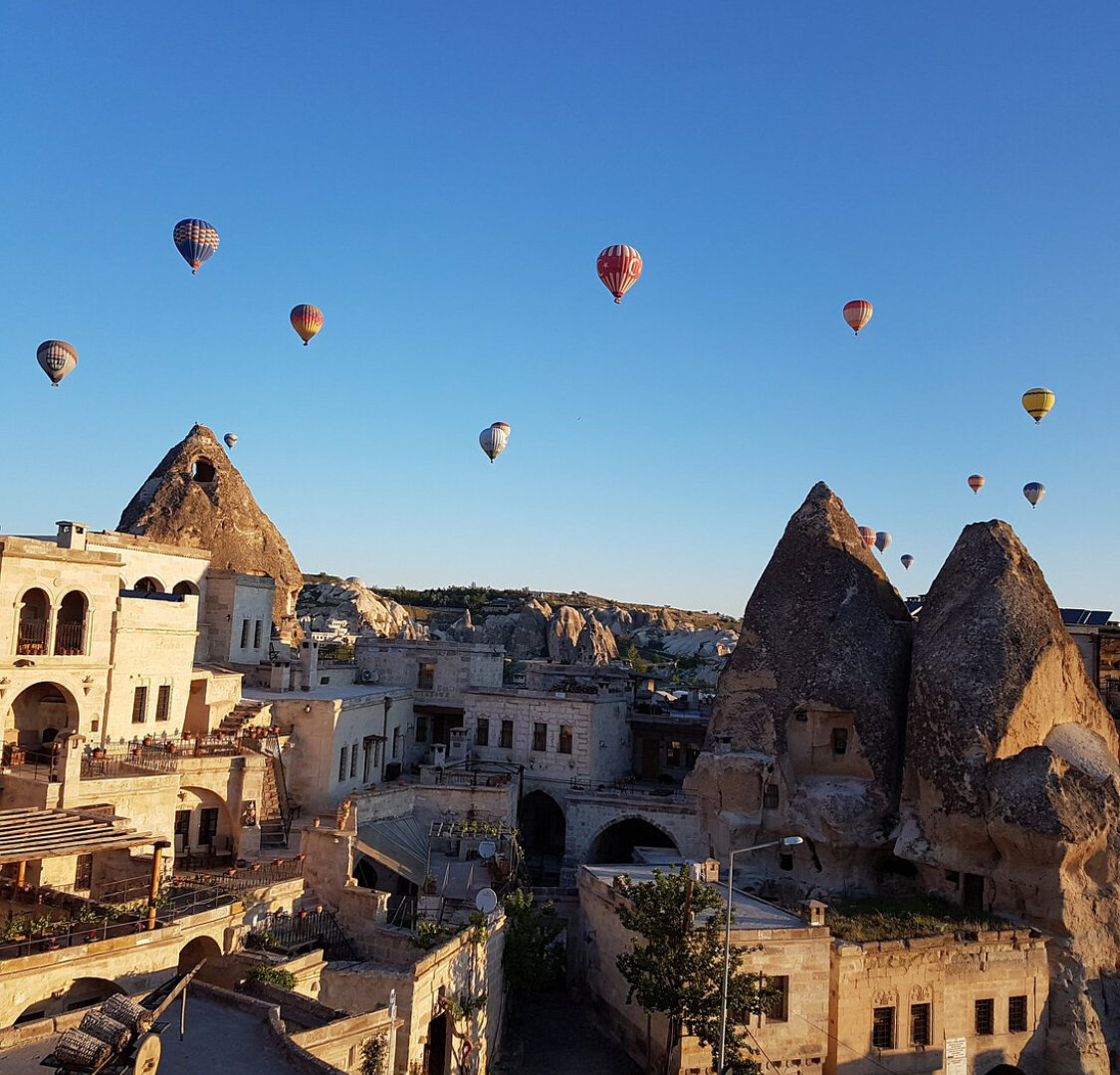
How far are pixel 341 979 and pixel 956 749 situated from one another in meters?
22.9

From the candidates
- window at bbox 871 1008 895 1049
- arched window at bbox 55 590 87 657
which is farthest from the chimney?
window at bbox 871 1008 895 1049

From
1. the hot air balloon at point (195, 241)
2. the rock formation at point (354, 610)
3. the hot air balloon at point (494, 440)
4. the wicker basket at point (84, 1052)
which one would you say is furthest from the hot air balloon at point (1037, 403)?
the rock formation at point (354, 610)

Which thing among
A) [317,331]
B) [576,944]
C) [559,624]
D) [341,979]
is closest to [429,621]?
[559,624]

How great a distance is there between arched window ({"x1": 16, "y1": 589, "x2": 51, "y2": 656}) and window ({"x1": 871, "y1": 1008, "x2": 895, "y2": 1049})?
26.2m

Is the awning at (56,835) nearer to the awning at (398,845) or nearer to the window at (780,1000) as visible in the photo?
the awning at (398,845)

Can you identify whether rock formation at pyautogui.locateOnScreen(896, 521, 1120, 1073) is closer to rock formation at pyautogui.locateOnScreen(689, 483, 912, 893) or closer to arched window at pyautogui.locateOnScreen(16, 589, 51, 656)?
rock formation at pyautogui.locateOnScreen(689, 483, 912, 893)

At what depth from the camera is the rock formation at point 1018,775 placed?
102 feet

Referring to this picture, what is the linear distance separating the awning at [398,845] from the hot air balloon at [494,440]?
2105 centimetres

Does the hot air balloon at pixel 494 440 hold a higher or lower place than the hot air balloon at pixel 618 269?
lower

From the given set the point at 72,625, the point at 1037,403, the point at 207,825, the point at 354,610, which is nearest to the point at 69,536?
the point at 72,625

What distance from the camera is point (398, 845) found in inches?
1357

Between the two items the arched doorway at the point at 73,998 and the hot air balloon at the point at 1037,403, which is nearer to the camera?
the arched doorway at the point at 73,998

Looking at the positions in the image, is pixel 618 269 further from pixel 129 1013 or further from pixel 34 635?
pixel 129 1013

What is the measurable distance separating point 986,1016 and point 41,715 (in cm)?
3030
